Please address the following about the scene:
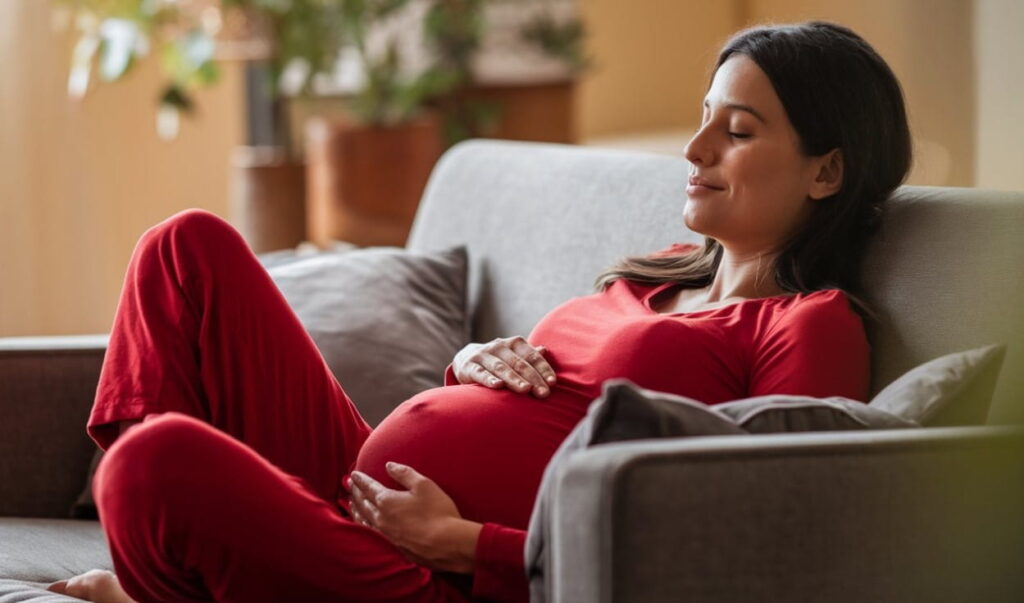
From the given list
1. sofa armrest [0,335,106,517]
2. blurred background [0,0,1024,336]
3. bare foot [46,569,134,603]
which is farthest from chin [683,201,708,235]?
blurred background [0,0,1024,336]

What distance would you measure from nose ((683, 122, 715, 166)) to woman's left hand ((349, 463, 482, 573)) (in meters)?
0.50

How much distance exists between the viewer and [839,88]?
151 centimetres

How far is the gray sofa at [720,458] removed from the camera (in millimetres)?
1073

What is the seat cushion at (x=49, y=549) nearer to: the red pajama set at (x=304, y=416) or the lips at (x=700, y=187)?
the red pajama set at (x=304, y=416)

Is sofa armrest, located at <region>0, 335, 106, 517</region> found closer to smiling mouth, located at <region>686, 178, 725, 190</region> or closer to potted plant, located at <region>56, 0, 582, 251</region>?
smiling mouth, located at <region>686, 178, 725, 190</region>

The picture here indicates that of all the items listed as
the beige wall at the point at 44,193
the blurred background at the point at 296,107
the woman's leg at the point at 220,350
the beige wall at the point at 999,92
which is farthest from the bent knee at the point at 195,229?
the beige wall at the point at 44,193

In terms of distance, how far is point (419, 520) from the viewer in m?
1.34

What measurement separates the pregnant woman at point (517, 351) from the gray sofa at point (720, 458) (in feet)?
0.33

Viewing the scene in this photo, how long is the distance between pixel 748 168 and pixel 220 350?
652 millimetres

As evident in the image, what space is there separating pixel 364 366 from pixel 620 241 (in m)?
0.43

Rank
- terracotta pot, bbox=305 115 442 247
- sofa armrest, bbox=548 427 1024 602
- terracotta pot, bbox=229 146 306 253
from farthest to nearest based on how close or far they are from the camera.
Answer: terracotta pot, bbox=305 115 442 247 → terracotta pot, bbox=229 146 306 253 → sofa armrest, bbox=548 427 1024 602

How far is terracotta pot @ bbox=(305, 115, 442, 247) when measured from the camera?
13.0ft

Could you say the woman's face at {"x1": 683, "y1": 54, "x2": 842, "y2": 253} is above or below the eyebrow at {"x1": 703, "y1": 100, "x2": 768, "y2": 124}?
below

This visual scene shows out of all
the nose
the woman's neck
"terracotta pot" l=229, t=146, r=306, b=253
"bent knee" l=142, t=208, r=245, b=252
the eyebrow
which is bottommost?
"terracotta pot" l=229, t=146, r=306, b=253
